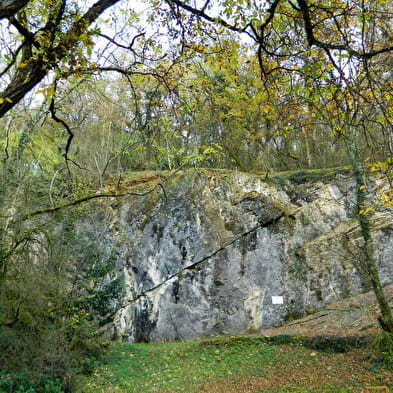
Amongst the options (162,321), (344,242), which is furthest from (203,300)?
(344,242)

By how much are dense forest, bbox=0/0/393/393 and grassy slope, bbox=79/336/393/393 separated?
86cm

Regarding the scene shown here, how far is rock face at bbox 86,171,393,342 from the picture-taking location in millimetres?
11125

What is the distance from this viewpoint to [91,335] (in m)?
8.69

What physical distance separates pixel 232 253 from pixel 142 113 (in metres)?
8.23

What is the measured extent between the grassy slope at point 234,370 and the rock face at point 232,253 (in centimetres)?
131

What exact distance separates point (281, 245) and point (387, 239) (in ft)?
11.0

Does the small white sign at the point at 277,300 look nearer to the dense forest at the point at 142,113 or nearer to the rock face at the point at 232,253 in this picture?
the rock face at the point at 232,253

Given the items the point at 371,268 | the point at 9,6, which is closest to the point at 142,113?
the point at 9,6

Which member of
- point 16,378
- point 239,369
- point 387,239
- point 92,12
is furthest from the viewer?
point 387,239

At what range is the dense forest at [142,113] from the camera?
9.07 ft

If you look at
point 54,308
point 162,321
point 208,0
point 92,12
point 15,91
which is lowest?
point 162,321

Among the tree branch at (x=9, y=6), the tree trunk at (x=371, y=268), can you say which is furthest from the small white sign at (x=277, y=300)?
the tree branch at (x=9, y=6)

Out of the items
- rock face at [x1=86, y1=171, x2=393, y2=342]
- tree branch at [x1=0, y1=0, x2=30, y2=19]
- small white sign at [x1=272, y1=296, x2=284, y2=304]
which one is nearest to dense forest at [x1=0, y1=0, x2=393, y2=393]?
tree branch at [x1=0, y1=0, x2=30, y2=19]

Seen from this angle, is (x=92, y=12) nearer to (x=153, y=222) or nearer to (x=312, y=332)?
(x=312, y=332)
